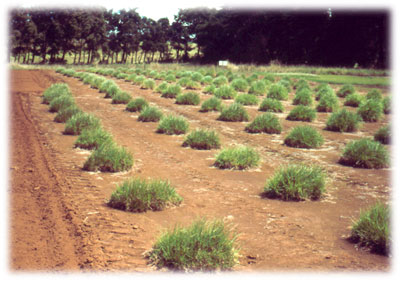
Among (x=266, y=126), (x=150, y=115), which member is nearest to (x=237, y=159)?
(x=266, y=126)

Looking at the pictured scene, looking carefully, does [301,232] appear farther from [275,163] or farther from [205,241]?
[275,163]

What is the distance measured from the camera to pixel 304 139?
30.6 ft

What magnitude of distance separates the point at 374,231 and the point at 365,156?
3.92 m

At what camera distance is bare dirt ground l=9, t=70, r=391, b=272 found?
12.6 feet

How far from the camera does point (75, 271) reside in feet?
11.4

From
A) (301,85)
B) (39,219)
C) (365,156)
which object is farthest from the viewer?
(301,85)

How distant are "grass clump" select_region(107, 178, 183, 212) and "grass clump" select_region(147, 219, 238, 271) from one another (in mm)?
1343

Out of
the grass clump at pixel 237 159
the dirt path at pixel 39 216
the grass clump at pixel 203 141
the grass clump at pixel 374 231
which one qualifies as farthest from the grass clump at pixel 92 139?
the grass clump at pixel 374 231

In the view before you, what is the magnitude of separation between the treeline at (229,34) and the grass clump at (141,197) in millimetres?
46018

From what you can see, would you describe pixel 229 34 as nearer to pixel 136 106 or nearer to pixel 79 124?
pixel 136 106

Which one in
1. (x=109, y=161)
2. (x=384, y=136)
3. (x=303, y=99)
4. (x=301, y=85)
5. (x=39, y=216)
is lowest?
(x=39, y=216)

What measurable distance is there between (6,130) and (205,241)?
852cm

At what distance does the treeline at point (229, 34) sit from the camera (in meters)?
52.2

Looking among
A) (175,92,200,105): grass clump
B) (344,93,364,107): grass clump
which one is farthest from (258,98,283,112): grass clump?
(344,93,364,107): grass clump
